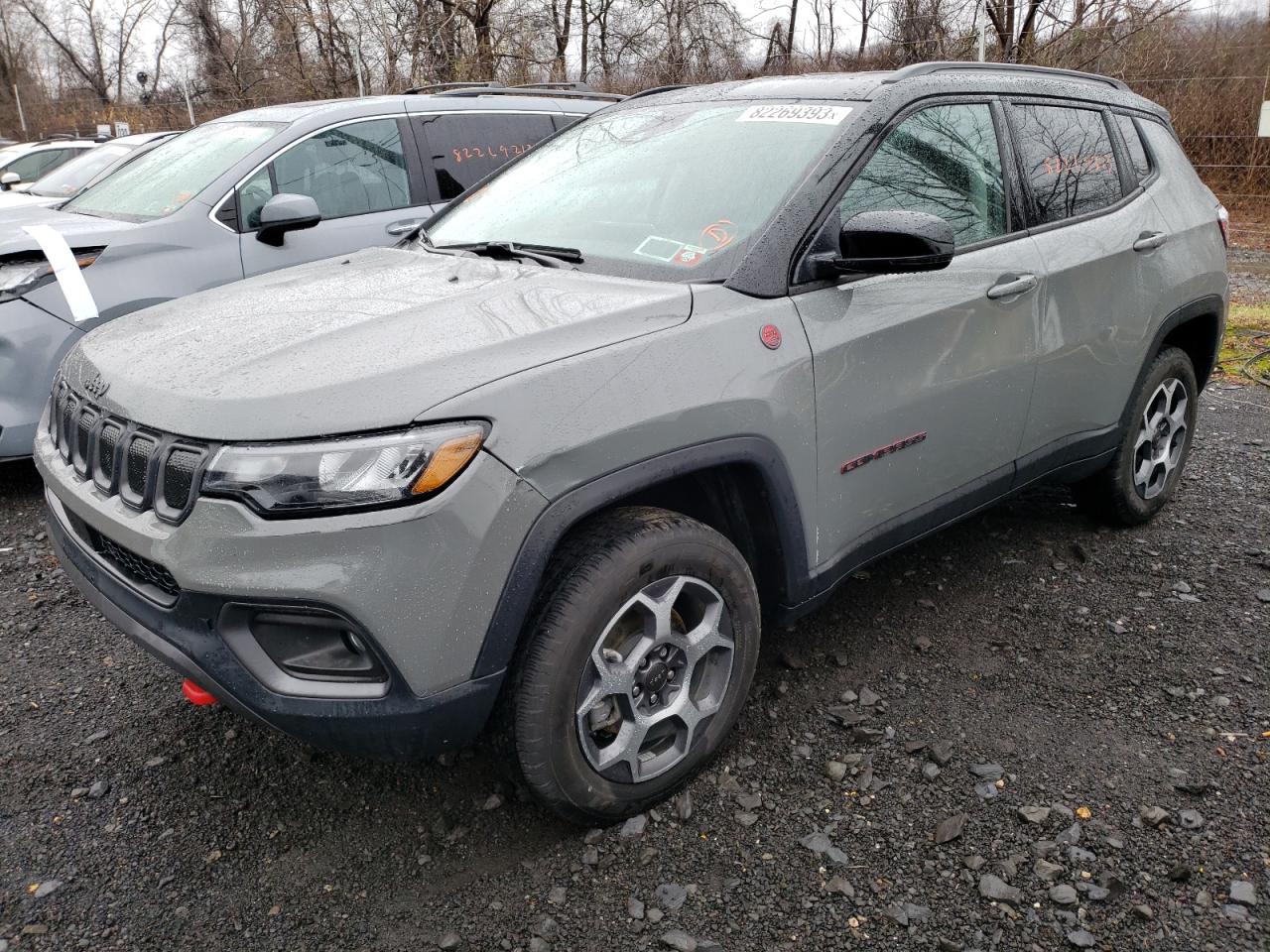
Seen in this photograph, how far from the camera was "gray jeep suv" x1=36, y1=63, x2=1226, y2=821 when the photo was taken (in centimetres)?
197

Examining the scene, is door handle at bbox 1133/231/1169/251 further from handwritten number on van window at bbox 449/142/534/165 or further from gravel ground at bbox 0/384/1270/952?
handwritten number on van window at bbox 449/142/534/165

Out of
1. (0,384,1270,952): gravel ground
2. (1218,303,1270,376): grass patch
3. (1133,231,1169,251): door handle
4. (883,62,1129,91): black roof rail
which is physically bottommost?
(1218,303,1270,376): grass patch

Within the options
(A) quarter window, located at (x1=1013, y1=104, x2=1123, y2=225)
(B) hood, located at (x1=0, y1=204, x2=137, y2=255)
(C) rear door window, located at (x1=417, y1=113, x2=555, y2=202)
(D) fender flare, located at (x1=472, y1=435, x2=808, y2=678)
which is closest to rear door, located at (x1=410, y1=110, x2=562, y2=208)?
(C) rear door window, located at (x1=417, y1=113, x2=555, y2=202)

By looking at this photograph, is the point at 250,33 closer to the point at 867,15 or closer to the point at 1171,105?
the point at 867,15

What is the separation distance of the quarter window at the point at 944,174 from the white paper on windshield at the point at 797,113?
154 mm

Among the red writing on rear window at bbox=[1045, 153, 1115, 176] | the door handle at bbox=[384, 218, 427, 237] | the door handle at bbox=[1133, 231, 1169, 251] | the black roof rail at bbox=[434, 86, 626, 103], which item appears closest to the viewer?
the red writing on rear window at bbox=[1045, 153, 1115, 176]

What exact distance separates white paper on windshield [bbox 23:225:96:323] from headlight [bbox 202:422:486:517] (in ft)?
10.4

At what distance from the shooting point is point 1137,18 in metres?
14.2

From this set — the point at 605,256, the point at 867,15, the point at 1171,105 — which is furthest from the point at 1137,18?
the point at 605,256

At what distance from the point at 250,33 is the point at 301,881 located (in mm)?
34048

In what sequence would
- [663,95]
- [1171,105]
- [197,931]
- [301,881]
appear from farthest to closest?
1. [1171,105]
2. [663,95]
3. [301,881]
4. [197,931]

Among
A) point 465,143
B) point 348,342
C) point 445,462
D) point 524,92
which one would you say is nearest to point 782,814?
point 445,462

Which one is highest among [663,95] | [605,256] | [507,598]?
[663,95]

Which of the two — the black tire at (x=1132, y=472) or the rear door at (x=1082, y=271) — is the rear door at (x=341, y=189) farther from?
the black tire at (x=1132, y=472)
